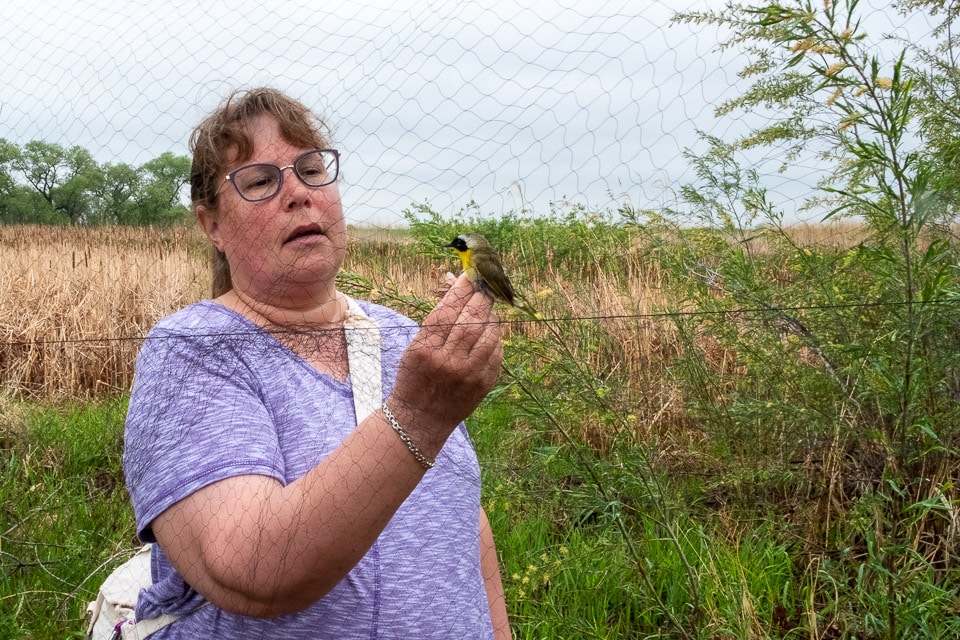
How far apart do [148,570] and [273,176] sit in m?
1.07

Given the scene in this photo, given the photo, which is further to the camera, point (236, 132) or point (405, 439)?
point (236, 132)

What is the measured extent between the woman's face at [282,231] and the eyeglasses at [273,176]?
0.01 m

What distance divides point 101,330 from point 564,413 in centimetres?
467

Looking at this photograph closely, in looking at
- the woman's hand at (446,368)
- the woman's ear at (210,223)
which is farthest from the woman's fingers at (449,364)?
the woman's ear at (210,223)

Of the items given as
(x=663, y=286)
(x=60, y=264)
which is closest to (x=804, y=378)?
(x=663, y=286)

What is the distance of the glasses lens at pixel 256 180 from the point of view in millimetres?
1600

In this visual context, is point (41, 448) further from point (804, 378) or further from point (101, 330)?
point (804, 378)

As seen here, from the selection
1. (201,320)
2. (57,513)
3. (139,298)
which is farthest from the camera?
(139,298)

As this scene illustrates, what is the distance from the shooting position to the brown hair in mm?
1651

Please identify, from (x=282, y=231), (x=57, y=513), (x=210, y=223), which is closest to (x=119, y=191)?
(x=210, y=223)

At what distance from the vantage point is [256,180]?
1.61 metres

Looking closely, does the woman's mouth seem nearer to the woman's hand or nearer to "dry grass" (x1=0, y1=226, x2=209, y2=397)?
the woman's hand

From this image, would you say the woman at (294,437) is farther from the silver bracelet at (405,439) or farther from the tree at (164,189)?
the tree at (164,189)

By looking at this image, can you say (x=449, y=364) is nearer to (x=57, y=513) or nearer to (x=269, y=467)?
(x=269, y=467)
